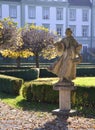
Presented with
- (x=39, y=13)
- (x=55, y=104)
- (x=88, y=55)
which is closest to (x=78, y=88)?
(x=55, y=104)

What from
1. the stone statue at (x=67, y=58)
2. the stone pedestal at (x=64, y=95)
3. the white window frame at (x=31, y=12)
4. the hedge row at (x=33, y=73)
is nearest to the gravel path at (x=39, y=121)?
the stone pedestal at (x=64, y=95)

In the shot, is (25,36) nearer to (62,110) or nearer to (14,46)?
(14,46)

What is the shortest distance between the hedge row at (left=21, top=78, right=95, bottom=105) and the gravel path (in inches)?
61.9

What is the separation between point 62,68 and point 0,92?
689cm

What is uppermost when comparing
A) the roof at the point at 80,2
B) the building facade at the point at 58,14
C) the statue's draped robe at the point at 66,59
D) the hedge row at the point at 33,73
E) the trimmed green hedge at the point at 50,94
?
the roof at the point at 80,2

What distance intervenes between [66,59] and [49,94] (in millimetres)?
2856

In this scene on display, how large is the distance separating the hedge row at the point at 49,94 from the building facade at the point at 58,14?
39.5m

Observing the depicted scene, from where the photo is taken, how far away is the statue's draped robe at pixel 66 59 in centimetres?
1036

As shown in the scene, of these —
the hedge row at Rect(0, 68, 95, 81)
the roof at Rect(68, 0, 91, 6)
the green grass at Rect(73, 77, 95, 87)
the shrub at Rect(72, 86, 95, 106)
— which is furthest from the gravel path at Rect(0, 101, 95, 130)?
the roof at Rect(68, 0, 91, 6)

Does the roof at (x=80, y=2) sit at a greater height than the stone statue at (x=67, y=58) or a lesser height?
greater

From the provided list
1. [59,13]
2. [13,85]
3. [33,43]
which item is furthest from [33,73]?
[59,13]

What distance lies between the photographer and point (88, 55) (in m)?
50.4

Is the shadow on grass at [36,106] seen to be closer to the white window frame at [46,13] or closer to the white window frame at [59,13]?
the white window frame at [46,13]

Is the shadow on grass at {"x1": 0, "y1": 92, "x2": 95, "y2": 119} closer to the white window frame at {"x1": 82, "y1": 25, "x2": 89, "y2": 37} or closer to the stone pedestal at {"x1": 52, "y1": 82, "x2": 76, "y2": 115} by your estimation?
the stone pedestal at {"x1": 52, "y1": 82, "x2": 76, "y2": 115}
